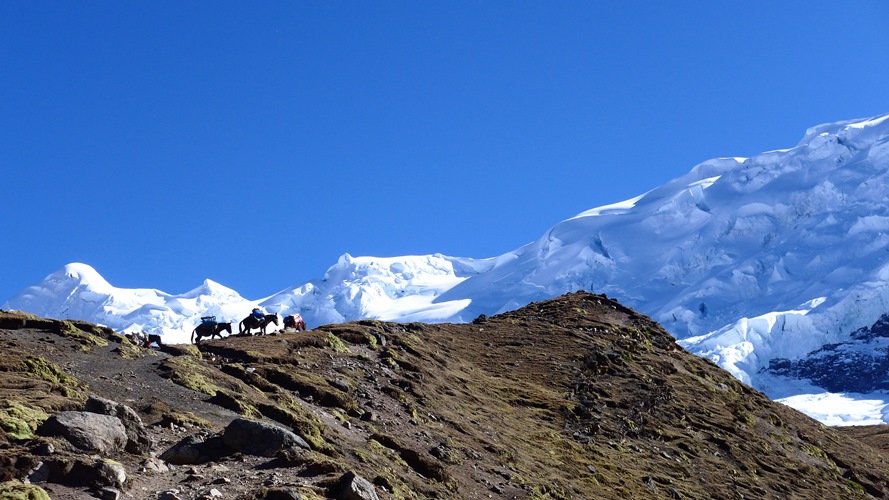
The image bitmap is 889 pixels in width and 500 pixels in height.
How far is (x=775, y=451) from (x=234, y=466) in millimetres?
29238

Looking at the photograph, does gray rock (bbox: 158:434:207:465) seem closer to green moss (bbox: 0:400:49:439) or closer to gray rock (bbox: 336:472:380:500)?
green moss (bbox: 0:400:49:439)

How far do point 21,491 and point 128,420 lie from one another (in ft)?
12.2

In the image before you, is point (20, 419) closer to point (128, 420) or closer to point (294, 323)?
point (128, 420)

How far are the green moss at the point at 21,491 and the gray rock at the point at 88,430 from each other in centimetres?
197

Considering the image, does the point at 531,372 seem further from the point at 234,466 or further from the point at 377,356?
the point at 234,466

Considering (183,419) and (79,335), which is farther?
(79,335)

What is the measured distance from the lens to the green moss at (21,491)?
17.2 m

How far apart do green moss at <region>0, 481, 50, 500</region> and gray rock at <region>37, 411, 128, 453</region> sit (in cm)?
197

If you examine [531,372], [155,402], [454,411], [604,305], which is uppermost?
[604,305]

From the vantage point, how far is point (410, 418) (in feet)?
105

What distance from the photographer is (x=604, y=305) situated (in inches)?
2381

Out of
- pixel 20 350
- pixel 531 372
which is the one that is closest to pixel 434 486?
pixel 20 350

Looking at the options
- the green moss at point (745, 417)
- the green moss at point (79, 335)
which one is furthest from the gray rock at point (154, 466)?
the green moss at point (745, 417)

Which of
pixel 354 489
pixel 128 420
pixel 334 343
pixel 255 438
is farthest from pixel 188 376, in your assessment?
pixel 334 343
